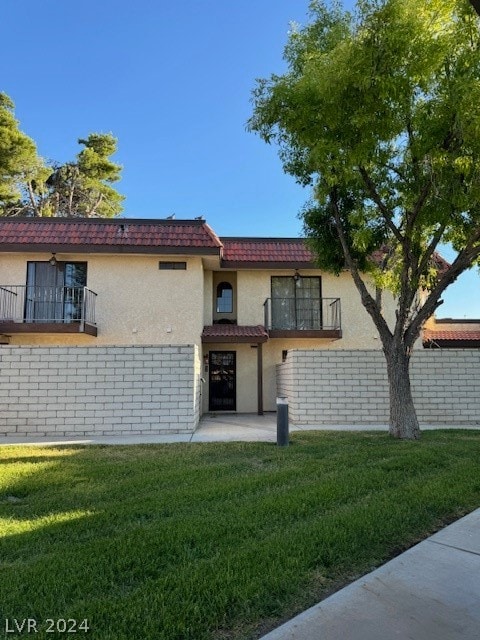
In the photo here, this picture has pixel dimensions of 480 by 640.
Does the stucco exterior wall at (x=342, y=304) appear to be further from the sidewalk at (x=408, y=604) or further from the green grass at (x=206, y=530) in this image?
the sidewalk at (x=408, y=604)

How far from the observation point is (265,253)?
54.3 feet

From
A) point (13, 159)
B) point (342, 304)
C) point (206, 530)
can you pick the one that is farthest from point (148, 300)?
point (13, 159)

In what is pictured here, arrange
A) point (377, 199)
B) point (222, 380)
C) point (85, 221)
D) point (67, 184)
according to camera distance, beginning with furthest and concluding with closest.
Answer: point (67, 184) → point (222, 380) → point (85, 221) → point (377, 199)

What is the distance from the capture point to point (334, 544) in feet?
11.7

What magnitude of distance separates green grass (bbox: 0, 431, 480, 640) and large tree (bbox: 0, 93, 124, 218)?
22144 millimetres

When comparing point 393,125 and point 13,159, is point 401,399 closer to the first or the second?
point 393,125

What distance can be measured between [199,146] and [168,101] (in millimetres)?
2236

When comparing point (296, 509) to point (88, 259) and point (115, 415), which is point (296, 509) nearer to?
point (115, 415)

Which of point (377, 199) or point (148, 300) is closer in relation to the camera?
point (377, 199)

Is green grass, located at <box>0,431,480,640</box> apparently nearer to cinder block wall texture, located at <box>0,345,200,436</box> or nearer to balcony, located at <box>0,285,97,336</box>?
cinder block wall texture, located at <box>0,345,200,436</box>

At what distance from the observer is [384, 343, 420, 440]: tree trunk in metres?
8.59

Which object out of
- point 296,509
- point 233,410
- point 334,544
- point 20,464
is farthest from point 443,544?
point 233,410

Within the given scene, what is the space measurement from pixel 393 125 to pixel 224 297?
10.9 metres

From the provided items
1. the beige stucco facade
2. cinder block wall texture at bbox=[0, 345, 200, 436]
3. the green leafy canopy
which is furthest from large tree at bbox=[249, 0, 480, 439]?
the beige stucco facade
